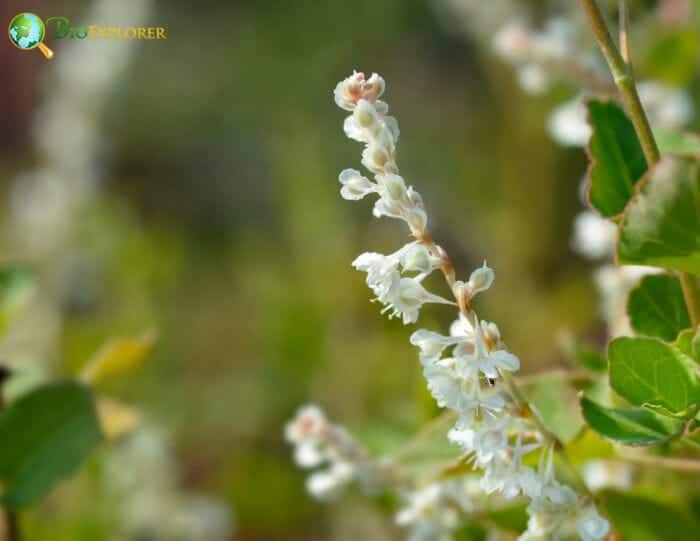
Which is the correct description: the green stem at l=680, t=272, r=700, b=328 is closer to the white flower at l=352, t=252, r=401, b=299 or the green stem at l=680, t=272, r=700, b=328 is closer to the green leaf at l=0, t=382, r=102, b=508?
the white flower at l=352, t=252, r=401, b=299

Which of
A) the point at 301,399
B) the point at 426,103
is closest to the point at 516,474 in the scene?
the point at 301,399

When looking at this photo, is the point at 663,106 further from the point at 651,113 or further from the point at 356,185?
the point at 356,185

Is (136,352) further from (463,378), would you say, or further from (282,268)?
(282,268)

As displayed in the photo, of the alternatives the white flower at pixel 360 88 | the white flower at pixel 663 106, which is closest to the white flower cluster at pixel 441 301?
the white flower at pixel 360 88

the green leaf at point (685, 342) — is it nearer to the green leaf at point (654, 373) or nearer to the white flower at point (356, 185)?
the green leaf at point (654, 373)

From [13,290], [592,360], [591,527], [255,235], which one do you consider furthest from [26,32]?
[255,235]

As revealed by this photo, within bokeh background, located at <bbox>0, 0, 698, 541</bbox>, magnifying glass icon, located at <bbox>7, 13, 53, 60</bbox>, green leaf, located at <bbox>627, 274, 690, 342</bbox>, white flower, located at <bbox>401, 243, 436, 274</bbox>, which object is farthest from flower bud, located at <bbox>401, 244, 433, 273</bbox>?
magnifying glass icon, located at <bbox>7, 13, 53, 60</bbox>

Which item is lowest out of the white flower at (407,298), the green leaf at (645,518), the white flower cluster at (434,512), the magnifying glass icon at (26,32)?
the green leaf at (645,518)

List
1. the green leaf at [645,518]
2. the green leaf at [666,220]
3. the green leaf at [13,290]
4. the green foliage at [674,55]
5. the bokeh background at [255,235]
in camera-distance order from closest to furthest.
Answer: the green leaf at [666,220], the green leaf at [645,518], the green leaf at [13,290], the green foliage at [674,55], the bokeh background at [255,235]
